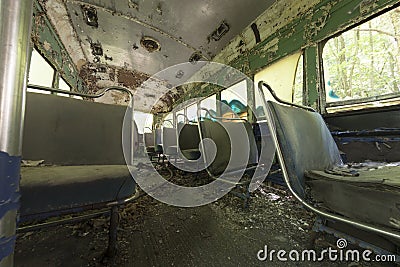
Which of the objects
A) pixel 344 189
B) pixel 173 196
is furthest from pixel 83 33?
pixel 344 189

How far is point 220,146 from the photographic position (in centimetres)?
137

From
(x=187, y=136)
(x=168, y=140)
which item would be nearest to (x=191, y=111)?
(x=168, y=140)

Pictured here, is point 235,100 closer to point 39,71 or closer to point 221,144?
point 221,144

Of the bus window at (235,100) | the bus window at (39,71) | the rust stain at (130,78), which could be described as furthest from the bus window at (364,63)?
the rust stain at (130,78)

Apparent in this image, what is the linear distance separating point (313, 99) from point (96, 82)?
5.66 meters

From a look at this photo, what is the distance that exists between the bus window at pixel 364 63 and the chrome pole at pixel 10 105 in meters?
2.26

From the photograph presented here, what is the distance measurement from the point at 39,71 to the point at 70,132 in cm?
221

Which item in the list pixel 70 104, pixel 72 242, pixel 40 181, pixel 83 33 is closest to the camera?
pixel 40 181

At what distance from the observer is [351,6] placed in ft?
5.56

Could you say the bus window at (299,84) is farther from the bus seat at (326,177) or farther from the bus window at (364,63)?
the bus seat at (326,177)

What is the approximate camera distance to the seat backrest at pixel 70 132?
0.97 metres

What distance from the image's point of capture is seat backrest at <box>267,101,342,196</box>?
0.66m

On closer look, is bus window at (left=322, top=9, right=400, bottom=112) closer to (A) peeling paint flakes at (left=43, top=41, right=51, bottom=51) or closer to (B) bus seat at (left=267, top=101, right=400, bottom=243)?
(B) bus seat at (left=267, top=101, right=400, bottom=243)

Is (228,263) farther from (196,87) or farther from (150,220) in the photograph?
(196,87)
